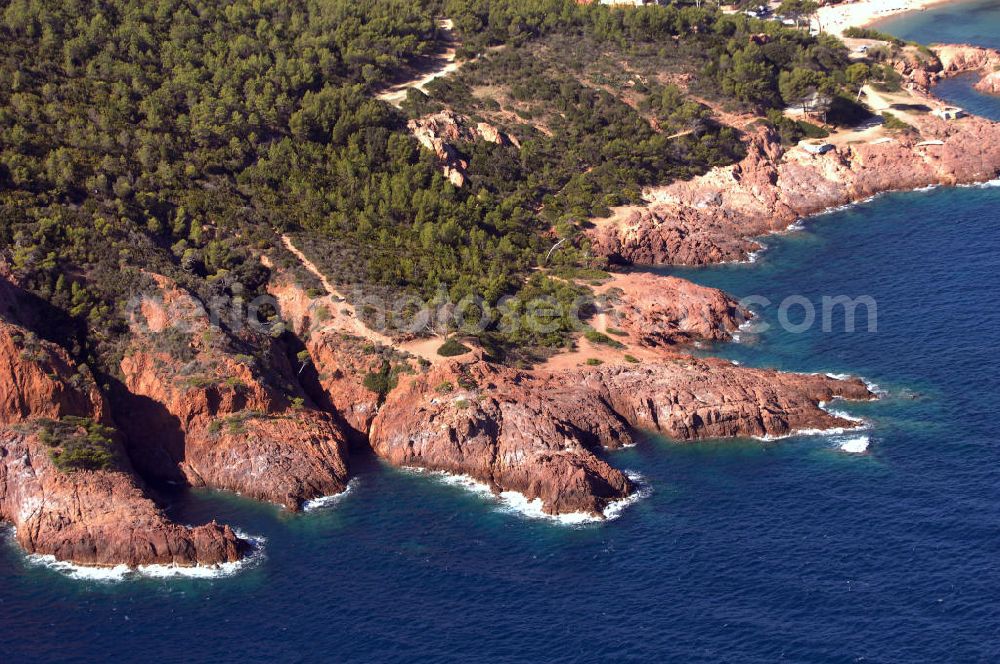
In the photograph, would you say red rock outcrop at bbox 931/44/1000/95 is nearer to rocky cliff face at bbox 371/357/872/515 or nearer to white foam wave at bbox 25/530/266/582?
rocky cliff face at bbox 371/357/872/515

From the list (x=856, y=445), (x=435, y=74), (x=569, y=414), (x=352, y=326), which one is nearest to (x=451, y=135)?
(x=435, y=74)

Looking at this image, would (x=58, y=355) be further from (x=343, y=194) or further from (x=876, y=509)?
(x=876, y=509)

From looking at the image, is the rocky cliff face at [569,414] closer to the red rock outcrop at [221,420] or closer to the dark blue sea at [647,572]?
the dark blue sea at [647,572]

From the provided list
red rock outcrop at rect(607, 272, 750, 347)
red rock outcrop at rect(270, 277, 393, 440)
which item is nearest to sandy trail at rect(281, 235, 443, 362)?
red rock outcrop at rect(270, 277, 393, 440)

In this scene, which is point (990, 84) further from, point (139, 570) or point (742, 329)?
point (139, 570)

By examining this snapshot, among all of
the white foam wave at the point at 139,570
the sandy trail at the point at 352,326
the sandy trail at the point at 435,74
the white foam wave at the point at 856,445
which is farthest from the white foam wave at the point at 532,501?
the sandy trail at the point at 435,74

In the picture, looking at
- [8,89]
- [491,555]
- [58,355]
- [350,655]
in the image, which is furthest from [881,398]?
[8,89]
